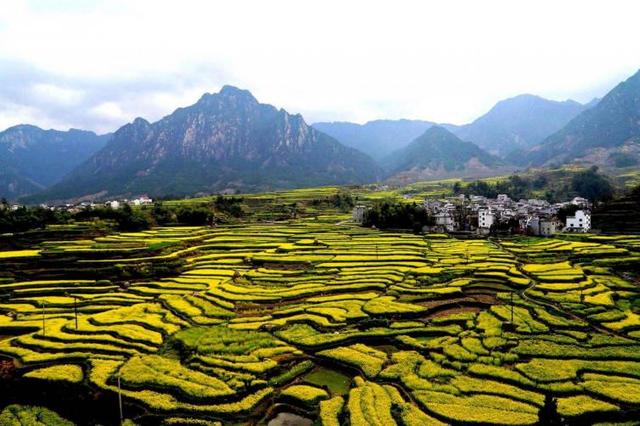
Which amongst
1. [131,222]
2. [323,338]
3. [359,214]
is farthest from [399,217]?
[323,338]

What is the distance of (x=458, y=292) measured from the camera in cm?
3875

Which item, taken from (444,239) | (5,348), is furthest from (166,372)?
(444,239)

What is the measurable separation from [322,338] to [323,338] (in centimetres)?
6

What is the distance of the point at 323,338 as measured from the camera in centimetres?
2867

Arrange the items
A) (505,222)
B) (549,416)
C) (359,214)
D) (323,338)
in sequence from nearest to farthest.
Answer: (549,416)
(323,338)
(505,222)
(359,214)

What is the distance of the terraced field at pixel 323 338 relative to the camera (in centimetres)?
2136

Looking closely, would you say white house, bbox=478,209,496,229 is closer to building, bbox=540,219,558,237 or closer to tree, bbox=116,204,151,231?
building, bbox=540,219,558,237

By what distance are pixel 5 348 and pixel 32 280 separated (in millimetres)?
21508

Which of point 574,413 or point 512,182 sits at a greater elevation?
point 512,182

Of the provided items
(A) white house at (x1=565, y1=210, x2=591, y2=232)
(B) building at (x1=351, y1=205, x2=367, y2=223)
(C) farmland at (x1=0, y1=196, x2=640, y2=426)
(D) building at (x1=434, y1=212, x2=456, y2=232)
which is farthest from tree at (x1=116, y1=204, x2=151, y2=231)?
(A) white house at (x1=565, y1=210, x2=591, y2=232)

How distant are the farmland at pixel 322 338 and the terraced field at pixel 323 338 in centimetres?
13

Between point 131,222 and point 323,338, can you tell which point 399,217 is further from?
point 323,338

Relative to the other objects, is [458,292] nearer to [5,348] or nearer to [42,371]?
[42,371]

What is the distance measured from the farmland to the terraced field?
13 centimetres
